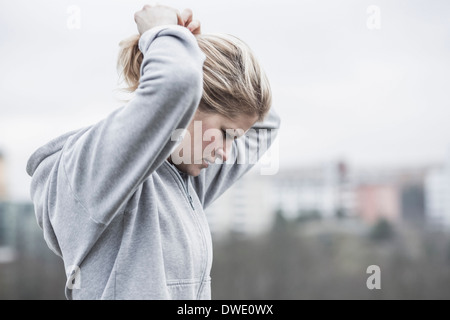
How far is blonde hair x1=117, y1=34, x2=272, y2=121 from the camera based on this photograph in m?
0.80

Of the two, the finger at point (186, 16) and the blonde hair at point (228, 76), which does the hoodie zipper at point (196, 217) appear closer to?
the blonde hair at point (228, 76)

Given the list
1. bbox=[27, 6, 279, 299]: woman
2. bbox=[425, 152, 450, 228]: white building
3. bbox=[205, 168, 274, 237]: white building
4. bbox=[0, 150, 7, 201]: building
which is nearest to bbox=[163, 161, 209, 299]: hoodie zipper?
bbox=[27, 6, 279, 299]: woman

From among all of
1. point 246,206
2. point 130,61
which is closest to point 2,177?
point 246,206

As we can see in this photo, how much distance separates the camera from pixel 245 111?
0.82 meters

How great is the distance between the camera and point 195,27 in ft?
2.76

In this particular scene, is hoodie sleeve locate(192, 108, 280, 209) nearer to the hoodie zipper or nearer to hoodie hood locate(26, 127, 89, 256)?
the hoodie zipper

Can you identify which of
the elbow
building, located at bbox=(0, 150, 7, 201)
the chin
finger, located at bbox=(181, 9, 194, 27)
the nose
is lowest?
building, located at bbox=(0, 150, 7, 201)

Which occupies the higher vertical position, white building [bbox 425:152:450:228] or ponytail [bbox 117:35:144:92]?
ponytail [bbox 117:35:144:92]

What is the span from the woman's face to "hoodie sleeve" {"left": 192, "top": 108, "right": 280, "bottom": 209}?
0.33 ft

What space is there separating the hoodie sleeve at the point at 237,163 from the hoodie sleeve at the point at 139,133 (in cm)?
A: 27

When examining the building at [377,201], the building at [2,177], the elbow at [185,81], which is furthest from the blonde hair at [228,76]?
the building at [377,201]

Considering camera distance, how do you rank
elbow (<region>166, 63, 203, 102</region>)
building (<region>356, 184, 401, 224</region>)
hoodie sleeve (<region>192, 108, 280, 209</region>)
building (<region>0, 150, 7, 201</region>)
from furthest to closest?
1. building (<region>356, 184, 401, 224</region>)
2. building (<region>0, 150, 7, 201</region>)
3. hoodie sleeve (<region>192, 108, 280, 209</region>)
4. elbow (<region>166, 63, 203, 102</region>)
